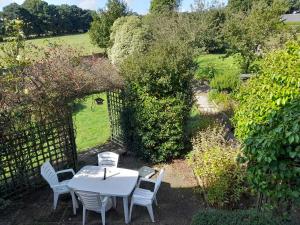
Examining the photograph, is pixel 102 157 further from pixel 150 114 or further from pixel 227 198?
pixel 227 198

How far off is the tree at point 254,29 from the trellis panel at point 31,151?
8.41 metres

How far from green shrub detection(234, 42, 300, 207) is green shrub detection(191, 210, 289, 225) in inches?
11.3

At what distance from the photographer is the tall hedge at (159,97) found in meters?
7.68

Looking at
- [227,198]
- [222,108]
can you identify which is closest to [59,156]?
[227,198]

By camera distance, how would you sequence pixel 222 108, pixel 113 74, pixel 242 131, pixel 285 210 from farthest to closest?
pixel 222 108, pixel 113 74, pixel 242 131, pixel 285 210

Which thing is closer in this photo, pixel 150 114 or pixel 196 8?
pixel 150 114

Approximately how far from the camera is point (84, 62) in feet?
25.0

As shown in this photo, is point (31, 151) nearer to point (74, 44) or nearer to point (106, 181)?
point (106, 181)

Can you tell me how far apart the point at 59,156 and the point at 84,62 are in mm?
2519

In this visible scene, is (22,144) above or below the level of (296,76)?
below

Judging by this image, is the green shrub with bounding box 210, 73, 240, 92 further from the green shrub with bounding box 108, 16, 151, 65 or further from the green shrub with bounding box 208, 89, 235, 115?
the green shrub with bounding box 108, 16, 151, 65

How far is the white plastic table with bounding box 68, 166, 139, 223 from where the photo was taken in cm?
557

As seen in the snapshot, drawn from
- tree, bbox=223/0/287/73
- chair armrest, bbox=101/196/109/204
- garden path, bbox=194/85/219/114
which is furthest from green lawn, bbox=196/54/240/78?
chair armrest, bbox=101/196/109/204

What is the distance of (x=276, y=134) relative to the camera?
3004 millimetres
